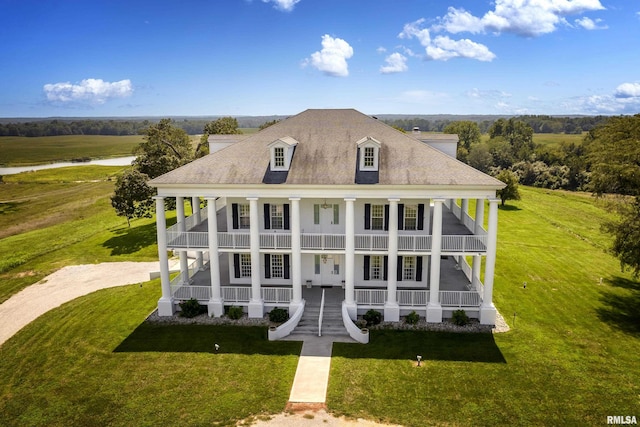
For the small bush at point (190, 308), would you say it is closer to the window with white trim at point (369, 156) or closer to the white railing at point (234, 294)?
the white railing at point (234, 294)

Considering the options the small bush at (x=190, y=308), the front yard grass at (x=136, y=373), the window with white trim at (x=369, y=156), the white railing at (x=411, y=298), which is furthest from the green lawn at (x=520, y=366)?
the window with white trim at (x=369, y=156)

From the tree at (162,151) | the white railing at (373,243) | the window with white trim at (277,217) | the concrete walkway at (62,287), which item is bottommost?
the concrete walkway at (62,287)

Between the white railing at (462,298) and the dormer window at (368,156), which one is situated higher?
the dormer window at (368,156)

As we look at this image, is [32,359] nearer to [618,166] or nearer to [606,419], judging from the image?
[606,419]

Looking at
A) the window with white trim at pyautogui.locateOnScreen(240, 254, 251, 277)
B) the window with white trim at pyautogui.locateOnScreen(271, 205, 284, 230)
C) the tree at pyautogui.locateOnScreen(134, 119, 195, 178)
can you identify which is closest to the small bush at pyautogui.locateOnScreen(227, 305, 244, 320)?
the window with white trim at pyautogui.locateOnScreen(240, 254, 251, 277)

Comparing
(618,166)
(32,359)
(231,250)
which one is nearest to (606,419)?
(618,166)

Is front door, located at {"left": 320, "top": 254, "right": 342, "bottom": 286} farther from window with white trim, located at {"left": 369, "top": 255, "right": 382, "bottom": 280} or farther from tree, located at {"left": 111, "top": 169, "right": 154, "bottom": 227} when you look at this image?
tree, located at {"left": 111, "top": 169, "right": 154, "bottom": 227}
